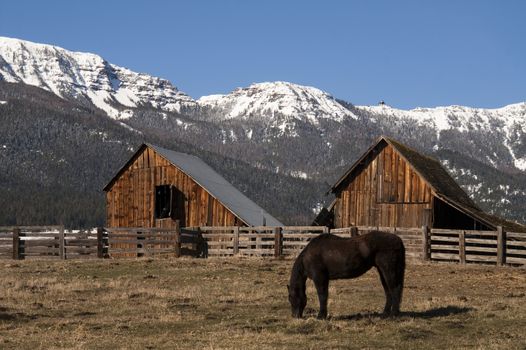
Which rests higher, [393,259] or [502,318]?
[393,259]

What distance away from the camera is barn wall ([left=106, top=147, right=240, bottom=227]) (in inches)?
1911

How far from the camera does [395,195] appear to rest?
1800 inches

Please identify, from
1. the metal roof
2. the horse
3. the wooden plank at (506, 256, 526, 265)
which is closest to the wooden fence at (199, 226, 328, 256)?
the metal roof

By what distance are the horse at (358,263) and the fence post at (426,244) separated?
61.5ft

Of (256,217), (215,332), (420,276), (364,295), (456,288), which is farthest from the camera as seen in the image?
Result: (256,217)

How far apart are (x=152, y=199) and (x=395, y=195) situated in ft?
49.1

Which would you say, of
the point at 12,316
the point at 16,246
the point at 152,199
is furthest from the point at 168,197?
the point at 12,316

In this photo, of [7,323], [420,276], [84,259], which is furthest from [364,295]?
[84,259]

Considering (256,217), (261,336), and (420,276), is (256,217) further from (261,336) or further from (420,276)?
(261,336)

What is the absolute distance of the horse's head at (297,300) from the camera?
19000 millimetres

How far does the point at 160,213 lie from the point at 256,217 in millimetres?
5996

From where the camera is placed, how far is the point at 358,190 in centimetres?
4728

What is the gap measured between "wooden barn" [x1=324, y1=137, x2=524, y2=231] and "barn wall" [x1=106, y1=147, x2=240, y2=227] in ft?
23.0

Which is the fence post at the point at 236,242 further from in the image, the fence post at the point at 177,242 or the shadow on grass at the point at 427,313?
the shadow on grass at the point at 427,313
